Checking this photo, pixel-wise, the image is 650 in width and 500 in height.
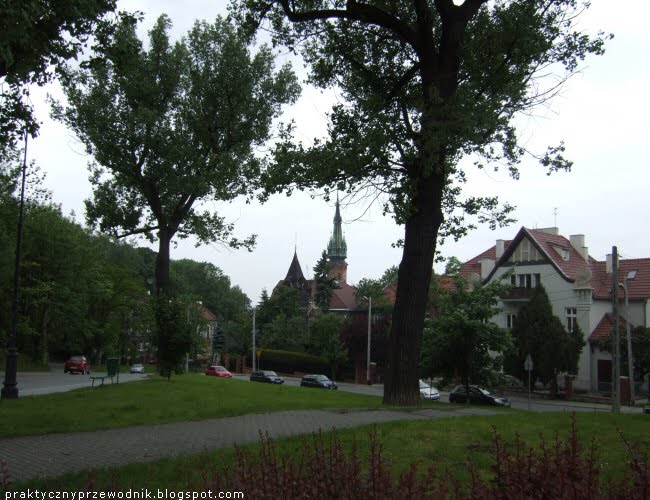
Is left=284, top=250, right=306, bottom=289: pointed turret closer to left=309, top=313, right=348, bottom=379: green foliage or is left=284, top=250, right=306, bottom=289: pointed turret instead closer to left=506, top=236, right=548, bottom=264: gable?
left=309, top=313, right=348, bottom=379: green foliage

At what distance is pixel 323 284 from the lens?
71062 mm

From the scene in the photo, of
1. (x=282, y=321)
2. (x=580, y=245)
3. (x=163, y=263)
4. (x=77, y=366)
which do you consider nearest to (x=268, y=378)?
(x=77, y=366)

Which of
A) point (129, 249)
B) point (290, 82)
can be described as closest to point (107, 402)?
point (290, 82)


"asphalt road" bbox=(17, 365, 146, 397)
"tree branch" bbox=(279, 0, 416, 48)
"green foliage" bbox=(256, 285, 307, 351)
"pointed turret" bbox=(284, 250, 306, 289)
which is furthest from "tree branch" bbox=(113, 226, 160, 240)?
"pointed turret" bbox=(284, 250, 306, 289)

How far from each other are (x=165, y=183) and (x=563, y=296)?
108 feet

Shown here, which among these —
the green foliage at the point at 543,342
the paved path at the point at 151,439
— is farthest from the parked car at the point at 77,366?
the paved path at the point at 151,439

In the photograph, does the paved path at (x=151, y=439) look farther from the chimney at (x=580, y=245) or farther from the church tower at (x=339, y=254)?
the church tower at (x=339, y=254)

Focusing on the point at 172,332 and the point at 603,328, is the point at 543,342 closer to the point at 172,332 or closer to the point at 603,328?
the point at 603,328

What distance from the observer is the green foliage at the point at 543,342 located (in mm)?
41781

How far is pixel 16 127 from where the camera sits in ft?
41.6

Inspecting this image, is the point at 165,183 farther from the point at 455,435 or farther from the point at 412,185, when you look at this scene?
the point at 455,435

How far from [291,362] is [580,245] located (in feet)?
93.6

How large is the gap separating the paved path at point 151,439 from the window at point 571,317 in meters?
36.9

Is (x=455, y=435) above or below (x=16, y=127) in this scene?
below
